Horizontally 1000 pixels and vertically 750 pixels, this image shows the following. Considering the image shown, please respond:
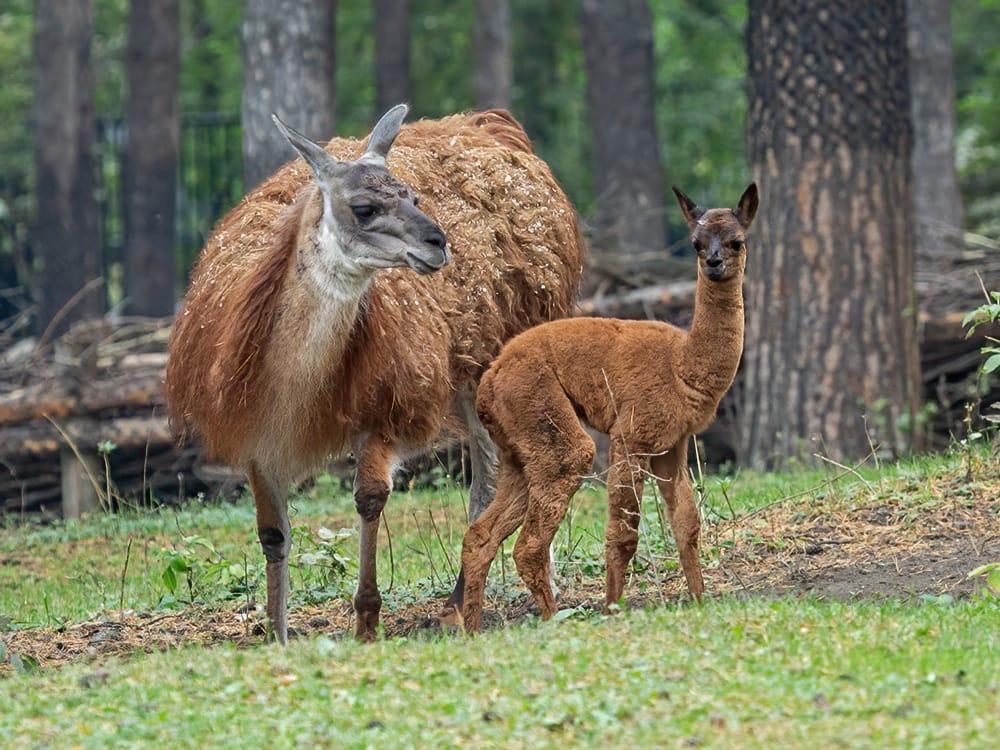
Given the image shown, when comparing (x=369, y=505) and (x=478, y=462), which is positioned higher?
(x=369, y=505)

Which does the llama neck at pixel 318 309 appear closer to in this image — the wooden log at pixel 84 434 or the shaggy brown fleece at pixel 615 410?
the shaggy brown fleece at pixel 615 410

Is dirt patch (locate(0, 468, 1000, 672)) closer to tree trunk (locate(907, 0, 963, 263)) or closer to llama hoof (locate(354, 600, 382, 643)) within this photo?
llama hoof (locate(354, 600, 382, 643))

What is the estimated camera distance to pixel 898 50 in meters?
11.5

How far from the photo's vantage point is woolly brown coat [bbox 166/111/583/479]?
6.85m

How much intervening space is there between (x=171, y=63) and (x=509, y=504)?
51.7ft

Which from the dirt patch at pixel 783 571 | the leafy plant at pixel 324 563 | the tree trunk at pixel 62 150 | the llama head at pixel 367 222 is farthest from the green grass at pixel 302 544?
the tree trunk at pixel 62 150

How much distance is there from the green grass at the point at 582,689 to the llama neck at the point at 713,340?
0.93m

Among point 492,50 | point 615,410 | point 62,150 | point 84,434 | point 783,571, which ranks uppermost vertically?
point 492,50

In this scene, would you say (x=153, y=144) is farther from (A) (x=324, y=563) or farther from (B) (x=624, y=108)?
(A) (x=324, y=563)

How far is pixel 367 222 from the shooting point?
671 cm

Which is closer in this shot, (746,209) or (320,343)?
(746,209)

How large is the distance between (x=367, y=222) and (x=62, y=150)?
42.9ft

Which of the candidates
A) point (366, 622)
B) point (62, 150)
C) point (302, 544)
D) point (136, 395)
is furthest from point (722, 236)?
point (62, 150)

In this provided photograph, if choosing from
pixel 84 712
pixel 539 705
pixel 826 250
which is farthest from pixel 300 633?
pixel 826 250
